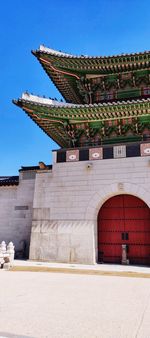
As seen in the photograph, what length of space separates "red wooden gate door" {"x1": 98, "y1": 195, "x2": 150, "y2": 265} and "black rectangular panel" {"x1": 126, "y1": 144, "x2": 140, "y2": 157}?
87.5 inches

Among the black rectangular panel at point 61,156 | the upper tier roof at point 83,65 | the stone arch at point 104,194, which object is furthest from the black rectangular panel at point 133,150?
the upper tier roof at point 83,65

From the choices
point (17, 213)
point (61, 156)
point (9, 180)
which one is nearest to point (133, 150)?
point (61, 156)

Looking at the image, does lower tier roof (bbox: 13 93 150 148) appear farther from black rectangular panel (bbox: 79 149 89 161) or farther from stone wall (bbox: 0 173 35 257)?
stone wall (bbox: 0 173 35 257)

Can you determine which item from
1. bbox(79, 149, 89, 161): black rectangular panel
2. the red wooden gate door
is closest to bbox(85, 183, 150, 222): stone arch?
the red wooden gate door

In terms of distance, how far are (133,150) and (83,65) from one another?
573cm

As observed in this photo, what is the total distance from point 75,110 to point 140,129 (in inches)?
143

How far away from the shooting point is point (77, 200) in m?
13.5

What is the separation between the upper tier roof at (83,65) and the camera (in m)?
14.0

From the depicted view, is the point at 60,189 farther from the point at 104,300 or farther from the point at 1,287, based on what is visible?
the point at 104,300

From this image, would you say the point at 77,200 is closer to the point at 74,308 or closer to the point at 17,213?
the point at 17,213

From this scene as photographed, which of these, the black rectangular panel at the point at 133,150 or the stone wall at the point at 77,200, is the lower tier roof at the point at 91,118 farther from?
the stone wall at the point at 77,200

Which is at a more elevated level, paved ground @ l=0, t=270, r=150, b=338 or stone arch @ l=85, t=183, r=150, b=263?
stone arch @ l=85, t=183, r=150, b=263

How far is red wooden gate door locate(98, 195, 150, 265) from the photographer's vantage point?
→ 13.0 m

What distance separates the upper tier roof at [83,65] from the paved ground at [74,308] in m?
11.2
